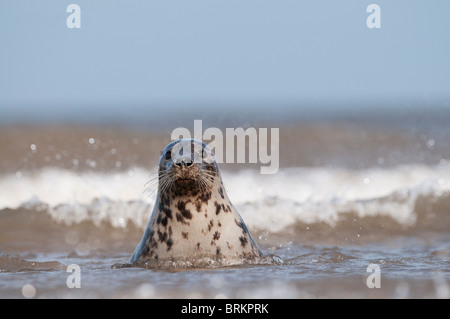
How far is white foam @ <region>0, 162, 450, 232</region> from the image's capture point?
10.9m

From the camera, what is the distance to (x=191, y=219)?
621 cm

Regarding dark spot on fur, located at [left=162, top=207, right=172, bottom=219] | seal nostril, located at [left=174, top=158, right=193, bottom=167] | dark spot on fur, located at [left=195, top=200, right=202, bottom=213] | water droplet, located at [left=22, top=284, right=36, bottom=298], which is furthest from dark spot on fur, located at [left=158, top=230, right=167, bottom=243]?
water droplet, located at [left=22, top=284, right=36, bottom=298]

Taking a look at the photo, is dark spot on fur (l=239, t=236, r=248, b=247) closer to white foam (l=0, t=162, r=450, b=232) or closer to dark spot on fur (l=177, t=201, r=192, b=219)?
dark spot on fur (l=177, t=201, r=192, b=219)

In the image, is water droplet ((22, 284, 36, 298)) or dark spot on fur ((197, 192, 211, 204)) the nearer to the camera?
water droplet ((22, 284, 36, 298))

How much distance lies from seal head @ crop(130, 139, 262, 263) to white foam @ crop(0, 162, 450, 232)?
390 cm

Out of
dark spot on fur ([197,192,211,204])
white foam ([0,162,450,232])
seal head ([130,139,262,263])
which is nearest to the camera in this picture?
seal head ([130,139,262,263])

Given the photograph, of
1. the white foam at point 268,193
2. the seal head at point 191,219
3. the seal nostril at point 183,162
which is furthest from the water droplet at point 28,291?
the white foam at point 268,193

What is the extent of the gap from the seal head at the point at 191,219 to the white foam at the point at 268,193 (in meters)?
3.90

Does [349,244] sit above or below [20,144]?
below
